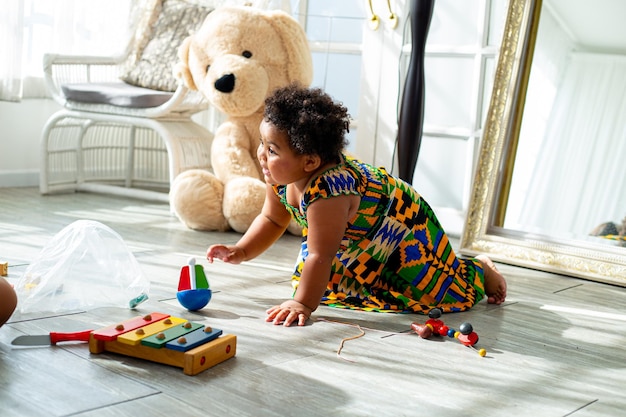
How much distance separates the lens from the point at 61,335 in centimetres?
144

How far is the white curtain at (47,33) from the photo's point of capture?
320cm

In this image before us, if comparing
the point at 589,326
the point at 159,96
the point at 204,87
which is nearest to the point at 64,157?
the point at 159,96

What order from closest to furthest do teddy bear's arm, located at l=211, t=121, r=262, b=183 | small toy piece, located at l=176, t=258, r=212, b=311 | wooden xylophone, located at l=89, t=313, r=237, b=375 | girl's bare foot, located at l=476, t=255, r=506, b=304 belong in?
wooden xylophone, located at l=89, t=313, r=237, b=375 < small toy piece, located at l=176, t=258, r=212, b=311 < girl's bare foot, located at l=476, t=255, r=506, b=304 < teddy bear's arm, located at l=211, t=121, r=262, b=183

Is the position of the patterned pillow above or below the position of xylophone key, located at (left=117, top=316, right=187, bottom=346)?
above

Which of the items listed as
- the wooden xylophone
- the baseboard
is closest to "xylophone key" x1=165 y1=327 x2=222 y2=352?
the wooden xylophone

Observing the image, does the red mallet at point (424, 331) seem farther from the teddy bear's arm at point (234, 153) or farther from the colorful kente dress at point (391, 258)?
the teddy bear's arm at point (234, 153)

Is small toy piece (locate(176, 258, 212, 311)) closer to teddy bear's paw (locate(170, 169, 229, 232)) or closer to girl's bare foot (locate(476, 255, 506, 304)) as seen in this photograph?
girl's bare foot (locate(476, 255, 506, 304))

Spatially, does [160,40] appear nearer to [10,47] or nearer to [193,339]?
[10,47]

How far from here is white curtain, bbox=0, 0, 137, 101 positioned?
320 cm

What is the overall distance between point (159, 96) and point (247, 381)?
2.01 metres

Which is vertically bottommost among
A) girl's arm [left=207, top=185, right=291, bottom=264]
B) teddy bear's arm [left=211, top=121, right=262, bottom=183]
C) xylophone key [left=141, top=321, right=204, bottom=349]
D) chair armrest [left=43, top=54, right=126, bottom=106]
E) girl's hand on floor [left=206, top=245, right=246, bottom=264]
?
xylophone key [left=141, top=321, right=204, bottom=349]

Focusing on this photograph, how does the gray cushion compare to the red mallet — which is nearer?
the red mallet

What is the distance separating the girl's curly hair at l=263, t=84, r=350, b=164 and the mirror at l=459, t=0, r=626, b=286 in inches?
44.6

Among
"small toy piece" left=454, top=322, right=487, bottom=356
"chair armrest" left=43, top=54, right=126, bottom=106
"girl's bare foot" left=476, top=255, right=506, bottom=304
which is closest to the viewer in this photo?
"small toy piece" left=454, top=322, right=487, bottom=356
